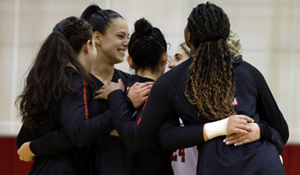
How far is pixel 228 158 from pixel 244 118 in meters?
0.18

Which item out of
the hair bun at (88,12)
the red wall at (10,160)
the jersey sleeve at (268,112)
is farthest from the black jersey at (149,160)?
the red wall at (10,160)

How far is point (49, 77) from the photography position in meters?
1.96

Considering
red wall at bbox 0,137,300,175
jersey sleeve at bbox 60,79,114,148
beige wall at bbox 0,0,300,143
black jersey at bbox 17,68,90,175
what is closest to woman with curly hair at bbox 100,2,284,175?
jersey sleeve at bbox 60,79,114,148

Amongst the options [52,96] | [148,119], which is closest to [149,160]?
[148,119]

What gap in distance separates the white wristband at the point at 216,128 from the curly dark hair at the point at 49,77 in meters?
0.72

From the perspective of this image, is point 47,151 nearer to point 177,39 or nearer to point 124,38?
point 124,38

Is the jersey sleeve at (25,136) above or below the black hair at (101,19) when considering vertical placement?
below

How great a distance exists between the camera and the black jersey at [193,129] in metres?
1.54

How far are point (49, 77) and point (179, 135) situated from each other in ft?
2.47

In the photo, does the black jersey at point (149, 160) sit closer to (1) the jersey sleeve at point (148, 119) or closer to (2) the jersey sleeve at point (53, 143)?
(1) the jersey sleeve at point (148, 119)

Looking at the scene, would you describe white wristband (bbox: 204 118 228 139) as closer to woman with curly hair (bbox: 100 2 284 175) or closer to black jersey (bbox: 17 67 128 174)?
woman with curly hair (bbox: 100 2 284 175)

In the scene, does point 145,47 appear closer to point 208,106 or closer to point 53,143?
point 208,106

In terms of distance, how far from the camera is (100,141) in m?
2.06

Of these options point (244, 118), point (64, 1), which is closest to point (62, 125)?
point (244, 118)
